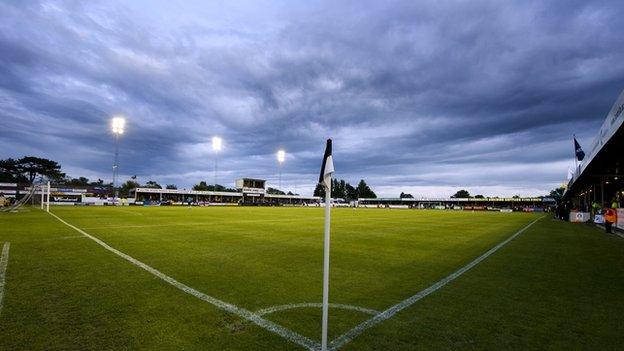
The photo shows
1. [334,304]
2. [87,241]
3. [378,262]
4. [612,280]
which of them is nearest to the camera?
[334,304]

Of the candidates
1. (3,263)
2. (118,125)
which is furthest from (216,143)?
(3,263)

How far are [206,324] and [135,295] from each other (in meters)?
2.20

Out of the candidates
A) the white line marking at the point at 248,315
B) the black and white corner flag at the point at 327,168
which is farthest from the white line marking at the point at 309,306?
the black and white corner flag at the point at 327,168

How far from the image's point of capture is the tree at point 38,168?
366ft

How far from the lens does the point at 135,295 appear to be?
6102mm

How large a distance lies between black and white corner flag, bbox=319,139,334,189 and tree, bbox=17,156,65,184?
139 meters

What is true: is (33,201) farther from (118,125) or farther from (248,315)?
(248,315)

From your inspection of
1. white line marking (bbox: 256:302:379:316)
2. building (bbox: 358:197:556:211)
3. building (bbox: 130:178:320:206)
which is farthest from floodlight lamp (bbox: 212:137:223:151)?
white line marking (bbox: 256:302:379:316)

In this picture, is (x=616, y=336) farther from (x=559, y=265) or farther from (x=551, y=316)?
(x=559, y=265)

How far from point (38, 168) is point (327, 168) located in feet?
477

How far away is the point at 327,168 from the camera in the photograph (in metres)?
4.06

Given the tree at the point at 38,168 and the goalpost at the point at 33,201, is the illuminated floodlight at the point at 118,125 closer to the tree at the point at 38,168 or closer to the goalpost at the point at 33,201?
the goalpost at the point at 33,201

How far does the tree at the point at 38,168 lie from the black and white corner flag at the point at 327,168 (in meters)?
139

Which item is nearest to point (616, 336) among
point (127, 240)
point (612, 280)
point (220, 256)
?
point (612, 280)
